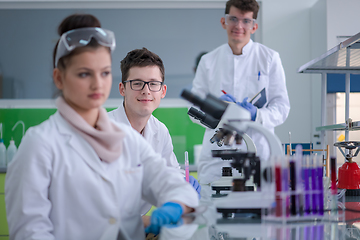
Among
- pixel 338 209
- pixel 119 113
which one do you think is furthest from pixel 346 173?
pixel 119 113

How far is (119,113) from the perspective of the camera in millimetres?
1865

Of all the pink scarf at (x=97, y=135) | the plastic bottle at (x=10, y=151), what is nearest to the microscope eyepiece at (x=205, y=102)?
the pink scarf at (x=97, y=135)

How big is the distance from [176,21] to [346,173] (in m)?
2.52

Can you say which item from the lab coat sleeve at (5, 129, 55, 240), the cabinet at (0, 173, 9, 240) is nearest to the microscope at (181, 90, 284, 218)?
the lab coat sleeve at (5, 129, 55, 240)

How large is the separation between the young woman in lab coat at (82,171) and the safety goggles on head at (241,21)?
1.12 meters

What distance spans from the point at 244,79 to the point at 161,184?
1.33 meters

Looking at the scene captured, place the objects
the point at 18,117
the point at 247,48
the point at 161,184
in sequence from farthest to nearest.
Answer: the point at 18,117, the point at 247,48, the point at 161,184

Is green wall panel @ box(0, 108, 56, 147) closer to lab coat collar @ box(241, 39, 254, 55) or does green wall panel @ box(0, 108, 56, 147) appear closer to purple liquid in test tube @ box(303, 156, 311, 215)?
lab coat collar @ box(241, 39, 254, 55)

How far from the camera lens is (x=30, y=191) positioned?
0.93 metres

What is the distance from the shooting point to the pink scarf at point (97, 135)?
1017 mm

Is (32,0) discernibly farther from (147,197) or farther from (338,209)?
(338,209)

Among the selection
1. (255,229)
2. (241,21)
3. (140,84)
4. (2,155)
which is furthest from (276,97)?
(2,155)

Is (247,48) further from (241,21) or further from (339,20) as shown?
(339,20)

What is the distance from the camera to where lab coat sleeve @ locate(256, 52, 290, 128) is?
6.42 feet
